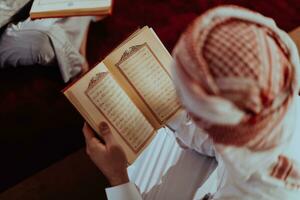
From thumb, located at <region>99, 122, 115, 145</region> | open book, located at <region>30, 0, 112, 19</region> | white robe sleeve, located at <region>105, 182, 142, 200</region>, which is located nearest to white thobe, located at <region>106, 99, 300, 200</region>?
white robe sleeve, located at <region>105, 182, 142, 200</region>

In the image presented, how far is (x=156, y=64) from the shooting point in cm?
108

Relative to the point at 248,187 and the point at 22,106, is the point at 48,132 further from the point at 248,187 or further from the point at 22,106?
the point at 248,187

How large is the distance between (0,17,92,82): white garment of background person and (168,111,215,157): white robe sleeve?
0.54 m

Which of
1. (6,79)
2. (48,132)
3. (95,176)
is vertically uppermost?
(6,79)

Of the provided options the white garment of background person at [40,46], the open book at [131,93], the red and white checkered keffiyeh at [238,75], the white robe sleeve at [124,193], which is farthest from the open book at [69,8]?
the red and white checkered keffiyeh at [238,75]

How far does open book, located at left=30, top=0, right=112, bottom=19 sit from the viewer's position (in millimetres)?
1317

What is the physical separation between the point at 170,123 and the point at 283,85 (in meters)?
0.51

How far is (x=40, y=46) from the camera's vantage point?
1.44m

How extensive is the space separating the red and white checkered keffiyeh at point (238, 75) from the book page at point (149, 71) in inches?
15.4

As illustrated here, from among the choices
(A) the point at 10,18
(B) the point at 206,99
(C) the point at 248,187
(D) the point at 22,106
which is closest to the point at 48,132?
(D) the point at 22,106

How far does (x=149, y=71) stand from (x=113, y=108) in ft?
0.44

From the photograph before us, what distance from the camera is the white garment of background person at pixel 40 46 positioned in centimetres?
144

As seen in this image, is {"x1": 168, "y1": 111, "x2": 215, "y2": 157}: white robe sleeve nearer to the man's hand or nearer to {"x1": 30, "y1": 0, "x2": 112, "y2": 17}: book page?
the man's hand

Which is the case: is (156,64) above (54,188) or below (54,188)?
above
